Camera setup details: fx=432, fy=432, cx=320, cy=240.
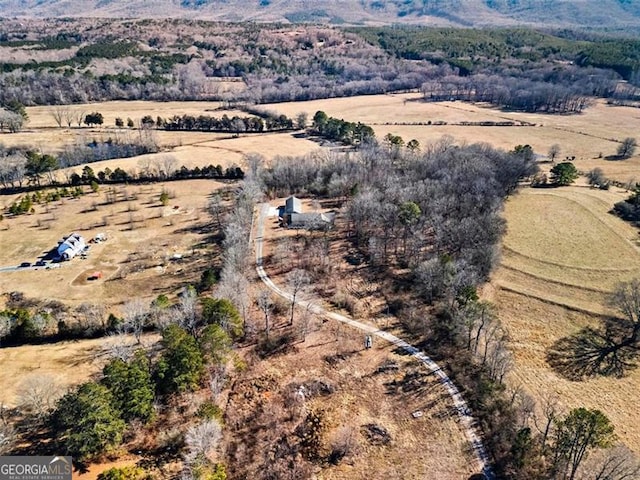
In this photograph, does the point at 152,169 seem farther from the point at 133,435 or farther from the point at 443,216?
the point at 133,435

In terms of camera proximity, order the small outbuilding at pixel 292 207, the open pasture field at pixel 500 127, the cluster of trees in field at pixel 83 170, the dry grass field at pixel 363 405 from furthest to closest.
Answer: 1. the open pasture field at pixel 500 127
2. the cluster of trees in field at pixel 83 170
3. the small outbuilding at pixel 292 207
4. the dry grass field at pixel 363 405

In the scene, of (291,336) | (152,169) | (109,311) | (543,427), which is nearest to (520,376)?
(543,427)

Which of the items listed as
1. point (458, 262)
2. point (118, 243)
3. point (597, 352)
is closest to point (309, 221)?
point (458, 262)

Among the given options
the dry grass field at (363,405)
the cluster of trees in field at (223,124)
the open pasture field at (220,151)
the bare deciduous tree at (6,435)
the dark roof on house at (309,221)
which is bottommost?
the dry grass field at (363,405)

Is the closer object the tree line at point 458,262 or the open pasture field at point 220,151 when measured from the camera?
the tree line at point 458,262

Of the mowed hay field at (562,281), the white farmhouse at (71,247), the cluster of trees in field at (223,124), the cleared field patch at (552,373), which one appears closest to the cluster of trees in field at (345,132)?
the cluster of trees in field at (223,124)

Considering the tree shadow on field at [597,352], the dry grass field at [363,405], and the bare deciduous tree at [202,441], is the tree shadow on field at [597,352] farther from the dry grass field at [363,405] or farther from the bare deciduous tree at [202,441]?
the bare deciduous tree at [202,441]

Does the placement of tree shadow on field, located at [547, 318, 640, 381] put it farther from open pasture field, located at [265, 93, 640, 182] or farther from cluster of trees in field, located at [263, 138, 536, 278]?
open pasture field, located at [265, 93, 640, 182]

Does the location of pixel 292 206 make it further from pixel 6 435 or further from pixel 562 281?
pixel 6 435
